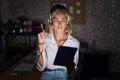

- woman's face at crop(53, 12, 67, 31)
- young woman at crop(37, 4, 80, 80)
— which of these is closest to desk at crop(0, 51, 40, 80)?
young woman at crop(37, 4, 80, 80)

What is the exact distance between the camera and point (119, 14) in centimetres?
526

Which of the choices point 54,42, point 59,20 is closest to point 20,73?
point 54,42

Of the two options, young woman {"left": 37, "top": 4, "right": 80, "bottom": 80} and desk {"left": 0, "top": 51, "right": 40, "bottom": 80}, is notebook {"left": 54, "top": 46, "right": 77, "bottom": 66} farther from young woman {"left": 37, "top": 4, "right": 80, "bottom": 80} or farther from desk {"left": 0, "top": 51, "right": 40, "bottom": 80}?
desk {"left": 0, "top": 51, "right": 40, "bottom": 80}

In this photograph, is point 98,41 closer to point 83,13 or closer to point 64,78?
point 83,13

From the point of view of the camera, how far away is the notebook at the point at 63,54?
1995 mm

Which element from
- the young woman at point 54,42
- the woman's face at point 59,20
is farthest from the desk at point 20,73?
the woman's face at point 59,20

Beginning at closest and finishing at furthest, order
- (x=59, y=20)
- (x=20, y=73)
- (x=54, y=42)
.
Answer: (x=59, y=20) → (x=54, y=42) → (x=20, y=73)

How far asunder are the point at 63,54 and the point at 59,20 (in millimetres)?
288

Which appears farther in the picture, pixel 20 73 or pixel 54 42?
pixel 20 73

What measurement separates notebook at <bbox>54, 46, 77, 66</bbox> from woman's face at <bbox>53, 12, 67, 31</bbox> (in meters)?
0.17

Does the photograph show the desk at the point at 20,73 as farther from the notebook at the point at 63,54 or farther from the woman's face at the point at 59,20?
the woman's face at the point at 59,20

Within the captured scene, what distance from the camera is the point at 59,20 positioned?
6.31 ft

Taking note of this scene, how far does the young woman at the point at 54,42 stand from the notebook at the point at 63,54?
0.03m

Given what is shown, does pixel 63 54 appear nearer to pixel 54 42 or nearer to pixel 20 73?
pixel 54 42
